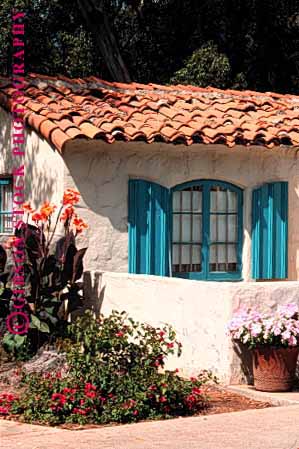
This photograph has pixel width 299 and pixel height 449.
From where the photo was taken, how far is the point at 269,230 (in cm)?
1409

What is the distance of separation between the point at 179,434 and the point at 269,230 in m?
6.70

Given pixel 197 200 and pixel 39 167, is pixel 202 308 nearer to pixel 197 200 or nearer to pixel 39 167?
pixel 197 200

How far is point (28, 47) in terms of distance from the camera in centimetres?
2400

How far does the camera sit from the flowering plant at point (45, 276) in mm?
11750

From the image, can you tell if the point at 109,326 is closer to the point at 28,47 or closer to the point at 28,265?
the point at 28,265

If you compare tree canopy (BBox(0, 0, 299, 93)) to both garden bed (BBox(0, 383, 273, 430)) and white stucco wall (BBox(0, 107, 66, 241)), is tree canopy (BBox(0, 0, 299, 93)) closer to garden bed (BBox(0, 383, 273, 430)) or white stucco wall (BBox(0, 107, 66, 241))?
white stucco wall (BBox(0, 107, 66, 241))

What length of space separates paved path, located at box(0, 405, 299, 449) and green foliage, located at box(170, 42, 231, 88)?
1489 centimetres

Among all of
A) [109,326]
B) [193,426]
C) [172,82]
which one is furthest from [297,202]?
[172,82]

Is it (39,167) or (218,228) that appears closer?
(39,167)

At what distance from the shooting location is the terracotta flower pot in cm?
975

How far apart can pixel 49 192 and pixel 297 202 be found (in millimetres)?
3839

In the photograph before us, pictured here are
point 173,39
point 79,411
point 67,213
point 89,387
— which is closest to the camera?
point 79,411

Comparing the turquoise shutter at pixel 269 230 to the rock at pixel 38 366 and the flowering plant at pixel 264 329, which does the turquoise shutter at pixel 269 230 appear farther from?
the flowering plant at pixel 264 329

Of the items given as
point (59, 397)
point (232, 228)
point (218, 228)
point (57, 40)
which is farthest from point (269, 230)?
point (57, 40)
